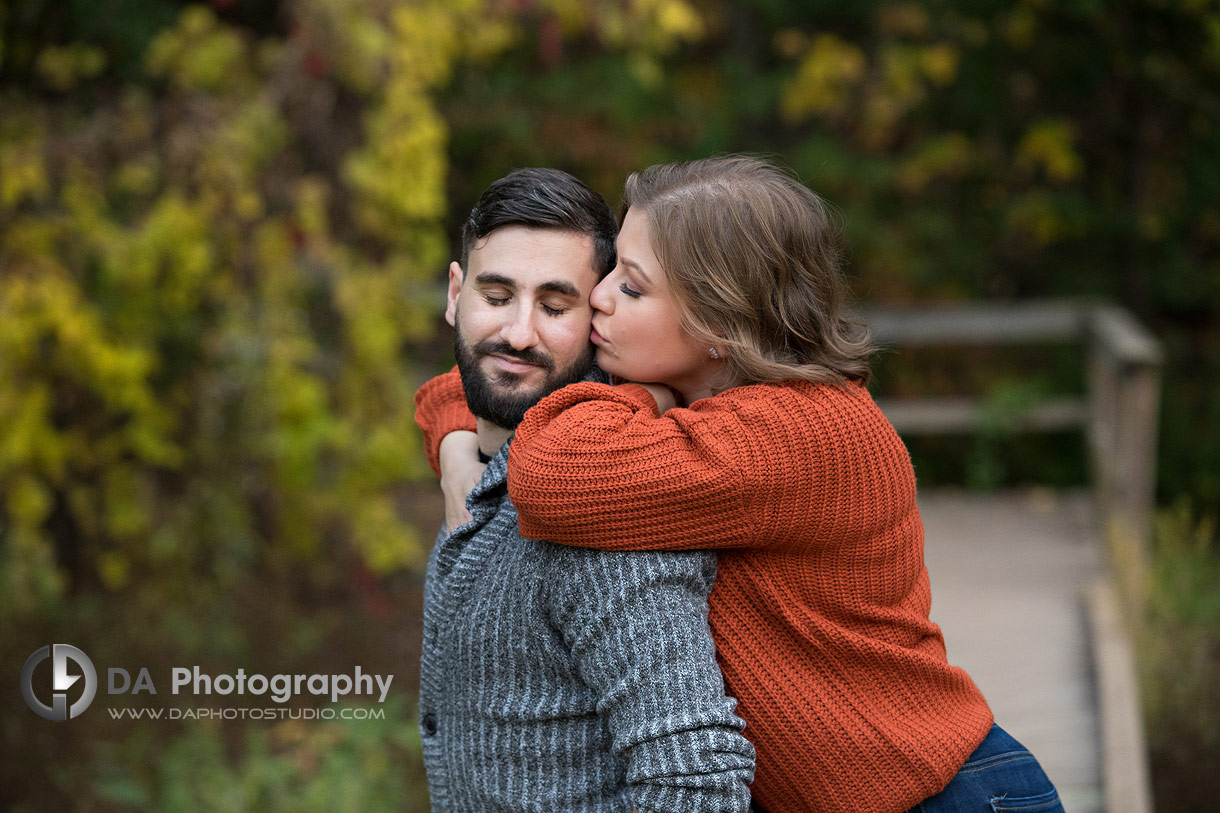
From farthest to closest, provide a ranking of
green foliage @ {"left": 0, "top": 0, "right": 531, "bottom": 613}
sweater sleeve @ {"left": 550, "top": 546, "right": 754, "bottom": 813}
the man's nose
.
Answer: green foliage @ {"left": 0, "top": 0, "right": 531, "bottom": 613}, the man's nose, sweater sleeve @ {"left": 550, "top": 546, "right": 754, "bottom": 813}

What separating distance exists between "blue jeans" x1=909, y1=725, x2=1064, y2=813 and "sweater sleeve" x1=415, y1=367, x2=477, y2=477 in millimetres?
1019

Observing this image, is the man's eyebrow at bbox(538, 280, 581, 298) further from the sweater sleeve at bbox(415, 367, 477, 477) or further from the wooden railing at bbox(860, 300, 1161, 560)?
the wooden railing at bbox(860, 300, 1161, 560)

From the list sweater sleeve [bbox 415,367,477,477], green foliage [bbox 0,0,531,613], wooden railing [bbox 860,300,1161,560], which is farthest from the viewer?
wooden railing [bbox 860,300,1161,560]

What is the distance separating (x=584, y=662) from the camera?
1.54m

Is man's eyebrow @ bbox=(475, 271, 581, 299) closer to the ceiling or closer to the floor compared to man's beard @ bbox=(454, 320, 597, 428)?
closer to the ceiling

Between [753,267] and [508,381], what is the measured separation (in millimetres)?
420

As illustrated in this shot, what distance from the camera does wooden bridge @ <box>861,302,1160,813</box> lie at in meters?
4.04

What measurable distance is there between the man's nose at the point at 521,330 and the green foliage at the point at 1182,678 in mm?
4052

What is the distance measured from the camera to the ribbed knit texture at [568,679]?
1.48m

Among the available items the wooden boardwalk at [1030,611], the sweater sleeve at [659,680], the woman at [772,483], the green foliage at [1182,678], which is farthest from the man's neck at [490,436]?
the green foliage at [1182,678]

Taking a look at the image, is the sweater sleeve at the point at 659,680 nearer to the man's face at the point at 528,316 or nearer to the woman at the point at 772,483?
the woman at the point at 772,483


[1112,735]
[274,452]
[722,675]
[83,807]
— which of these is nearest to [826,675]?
[722,675]

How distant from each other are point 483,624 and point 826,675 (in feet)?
1.62

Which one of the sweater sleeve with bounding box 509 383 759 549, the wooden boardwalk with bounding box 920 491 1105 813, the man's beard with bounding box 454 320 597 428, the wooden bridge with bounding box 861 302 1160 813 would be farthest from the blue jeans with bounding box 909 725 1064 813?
the wooden boardwalk with bounding box 920 491 1105 813
